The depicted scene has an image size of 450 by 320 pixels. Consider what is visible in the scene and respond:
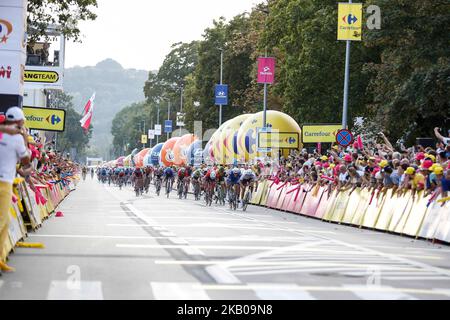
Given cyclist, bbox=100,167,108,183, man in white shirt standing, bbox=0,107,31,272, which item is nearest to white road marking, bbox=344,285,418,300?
man in white shirt standing, bbox=0,107,31,272

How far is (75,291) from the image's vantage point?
33.7ft

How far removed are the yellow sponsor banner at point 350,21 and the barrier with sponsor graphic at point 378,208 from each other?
7.03 meters

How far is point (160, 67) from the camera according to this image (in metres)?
140

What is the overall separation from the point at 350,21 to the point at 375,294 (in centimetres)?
3094

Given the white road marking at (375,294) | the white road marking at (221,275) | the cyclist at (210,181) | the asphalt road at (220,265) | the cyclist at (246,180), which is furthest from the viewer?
the cyclist at (210,181)

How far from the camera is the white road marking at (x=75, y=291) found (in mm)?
9805

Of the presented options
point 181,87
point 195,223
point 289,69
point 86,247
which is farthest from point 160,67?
point 86,247

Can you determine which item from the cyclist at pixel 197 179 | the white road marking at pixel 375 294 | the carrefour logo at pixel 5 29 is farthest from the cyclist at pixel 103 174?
the white road marking at pixel 375 294

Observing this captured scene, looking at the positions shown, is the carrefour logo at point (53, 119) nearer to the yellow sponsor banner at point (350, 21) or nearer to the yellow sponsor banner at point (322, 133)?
the yellow sponsor banner at point (322, 133)

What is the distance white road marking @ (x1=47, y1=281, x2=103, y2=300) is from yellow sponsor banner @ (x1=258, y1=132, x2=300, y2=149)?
37.6 m

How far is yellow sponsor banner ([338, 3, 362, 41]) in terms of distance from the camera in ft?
131

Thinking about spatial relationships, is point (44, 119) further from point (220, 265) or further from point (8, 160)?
point (8, 160)

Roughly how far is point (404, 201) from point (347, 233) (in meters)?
1.48
